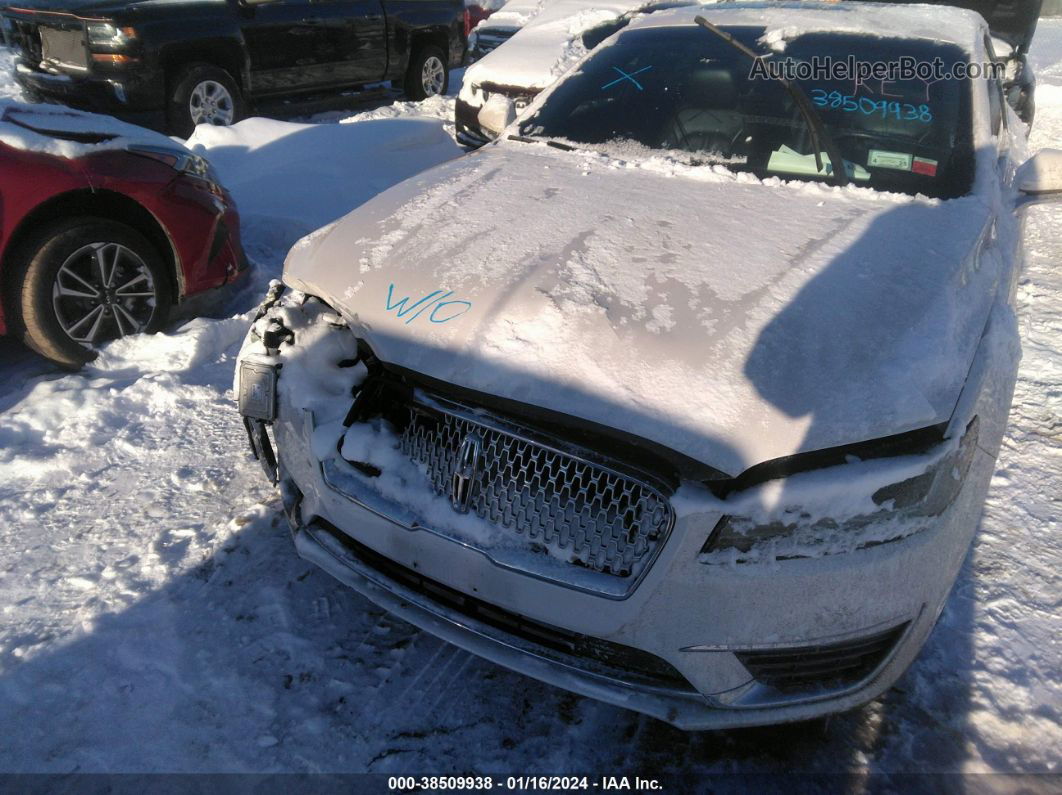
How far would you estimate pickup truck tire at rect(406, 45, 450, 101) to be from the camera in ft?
29.8

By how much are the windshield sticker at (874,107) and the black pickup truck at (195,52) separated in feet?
19.2

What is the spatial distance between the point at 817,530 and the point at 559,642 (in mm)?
642

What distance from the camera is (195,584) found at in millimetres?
2465

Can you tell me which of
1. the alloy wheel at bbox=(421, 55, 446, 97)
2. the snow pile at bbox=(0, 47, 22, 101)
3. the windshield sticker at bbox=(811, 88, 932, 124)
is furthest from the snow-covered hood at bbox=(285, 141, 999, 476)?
the snow pile at bbox=(0, 47, 22, 101)

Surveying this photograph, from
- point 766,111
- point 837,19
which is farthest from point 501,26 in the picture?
point 766,111

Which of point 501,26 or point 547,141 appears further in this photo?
point 501,26

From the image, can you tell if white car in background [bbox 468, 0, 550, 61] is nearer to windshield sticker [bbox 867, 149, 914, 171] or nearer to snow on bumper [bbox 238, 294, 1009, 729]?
windshield sticker [bbox 867, 149, 914, 171]

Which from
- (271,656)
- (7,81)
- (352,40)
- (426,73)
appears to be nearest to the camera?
(271,656)

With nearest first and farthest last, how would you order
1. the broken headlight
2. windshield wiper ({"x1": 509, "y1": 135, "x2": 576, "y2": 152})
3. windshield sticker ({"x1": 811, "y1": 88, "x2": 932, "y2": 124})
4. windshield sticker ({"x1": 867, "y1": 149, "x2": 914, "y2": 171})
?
the broken headlight < windshield sticker ({"x1": 867, "y1": 149, "x2": 914, "y2": 171}) < windshield sticker ({"x1": 811, "y1": 88, "x2": 932, "y2": 124}) < windshield wiper ({"x1": 509, "y1": 135, "x2": 576, "y2": 152})

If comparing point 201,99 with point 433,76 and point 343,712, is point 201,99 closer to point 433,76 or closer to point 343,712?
point 433,76

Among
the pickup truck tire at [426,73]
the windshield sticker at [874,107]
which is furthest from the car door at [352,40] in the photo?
the windshield sticker at [874,107]

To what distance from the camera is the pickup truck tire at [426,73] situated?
9070 mm

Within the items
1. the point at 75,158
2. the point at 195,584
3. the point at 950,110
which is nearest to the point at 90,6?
the point at 75,158

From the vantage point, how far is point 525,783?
195 centimetres
